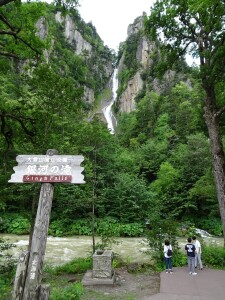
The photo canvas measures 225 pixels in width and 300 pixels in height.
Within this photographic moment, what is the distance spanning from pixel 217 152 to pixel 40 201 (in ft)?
19.3

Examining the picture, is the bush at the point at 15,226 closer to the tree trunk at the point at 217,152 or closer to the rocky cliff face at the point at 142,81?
the tree trunk at the point at 217,152

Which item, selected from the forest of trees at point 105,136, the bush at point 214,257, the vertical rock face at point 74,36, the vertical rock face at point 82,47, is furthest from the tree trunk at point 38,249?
the vertical rock face at point 74,36

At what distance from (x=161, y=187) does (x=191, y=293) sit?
1585 cm

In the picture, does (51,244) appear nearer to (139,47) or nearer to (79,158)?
(79,158)

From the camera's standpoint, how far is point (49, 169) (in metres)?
3.45

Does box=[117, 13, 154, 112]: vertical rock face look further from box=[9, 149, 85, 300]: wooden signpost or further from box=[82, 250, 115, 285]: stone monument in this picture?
box=[9, 149, 85, 300]: wooden signpost

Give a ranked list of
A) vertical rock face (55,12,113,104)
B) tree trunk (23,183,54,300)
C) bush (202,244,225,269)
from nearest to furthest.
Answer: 1. tree trunk (23,183,54,300)
2. bush (202,244,225,269)
3. vertical rock face (55,12,113,104)

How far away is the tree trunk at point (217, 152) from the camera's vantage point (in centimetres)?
748

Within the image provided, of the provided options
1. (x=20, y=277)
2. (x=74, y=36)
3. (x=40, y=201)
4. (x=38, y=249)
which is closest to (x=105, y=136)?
(x=40, y=201)

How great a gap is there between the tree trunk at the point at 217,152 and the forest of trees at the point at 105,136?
3 centimetres

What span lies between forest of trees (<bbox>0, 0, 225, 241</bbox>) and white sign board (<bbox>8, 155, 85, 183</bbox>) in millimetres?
2298

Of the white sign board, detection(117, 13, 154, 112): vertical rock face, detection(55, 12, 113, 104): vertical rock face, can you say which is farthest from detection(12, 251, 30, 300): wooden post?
detection(55, 12, 113, 104): vertical rock face

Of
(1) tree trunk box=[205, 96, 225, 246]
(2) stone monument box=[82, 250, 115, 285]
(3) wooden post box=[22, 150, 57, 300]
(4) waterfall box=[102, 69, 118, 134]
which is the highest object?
(4) waterfall box=[102, 69, 118, 134]

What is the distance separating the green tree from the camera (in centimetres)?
725
